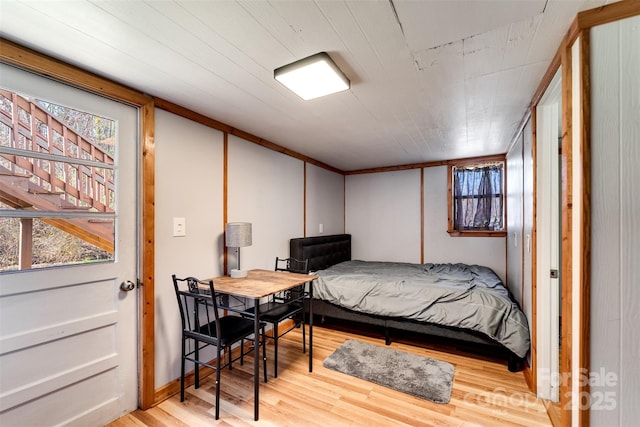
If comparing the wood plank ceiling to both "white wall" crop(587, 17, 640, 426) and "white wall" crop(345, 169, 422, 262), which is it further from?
"white wall" crop(345, 169, 422, 262)

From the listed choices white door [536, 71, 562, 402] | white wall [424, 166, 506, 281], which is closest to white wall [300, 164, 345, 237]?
white wall [424, 166, 506, 281]

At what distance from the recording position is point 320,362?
8.71ft

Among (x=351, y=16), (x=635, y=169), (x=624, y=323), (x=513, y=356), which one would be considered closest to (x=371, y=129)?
(x=351, y=16)

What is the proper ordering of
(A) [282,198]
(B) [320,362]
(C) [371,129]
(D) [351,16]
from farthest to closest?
(A) [282,198], (C) [371,129], (B) [320,362], (D) [351,16]

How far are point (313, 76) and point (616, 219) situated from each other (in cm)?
168

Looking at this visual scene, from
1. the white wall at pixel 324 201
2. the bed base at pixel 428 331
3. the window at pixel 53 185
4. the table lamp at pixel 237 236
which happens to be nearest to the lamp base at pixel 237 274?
the table lamp at pixel 237 236

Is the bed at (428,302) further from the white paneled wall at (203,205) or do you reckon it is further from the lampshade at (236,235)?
the lampshade at (236,235)

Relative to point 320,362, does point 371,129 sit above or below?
above

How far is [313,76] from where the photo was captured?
171 cm

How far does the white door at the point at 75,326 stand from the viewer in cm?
147

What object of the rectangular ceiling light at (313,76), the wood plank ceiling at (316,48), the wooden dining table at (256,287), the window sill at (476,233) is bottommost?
the wooden dining table at (256,287)

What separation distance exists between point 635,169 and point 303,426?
89.3 inches

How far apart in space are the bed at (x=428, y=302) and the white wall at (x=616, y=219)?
4.58ft

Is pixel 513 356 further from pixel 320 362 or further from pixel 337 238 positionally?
pixel 337 238
